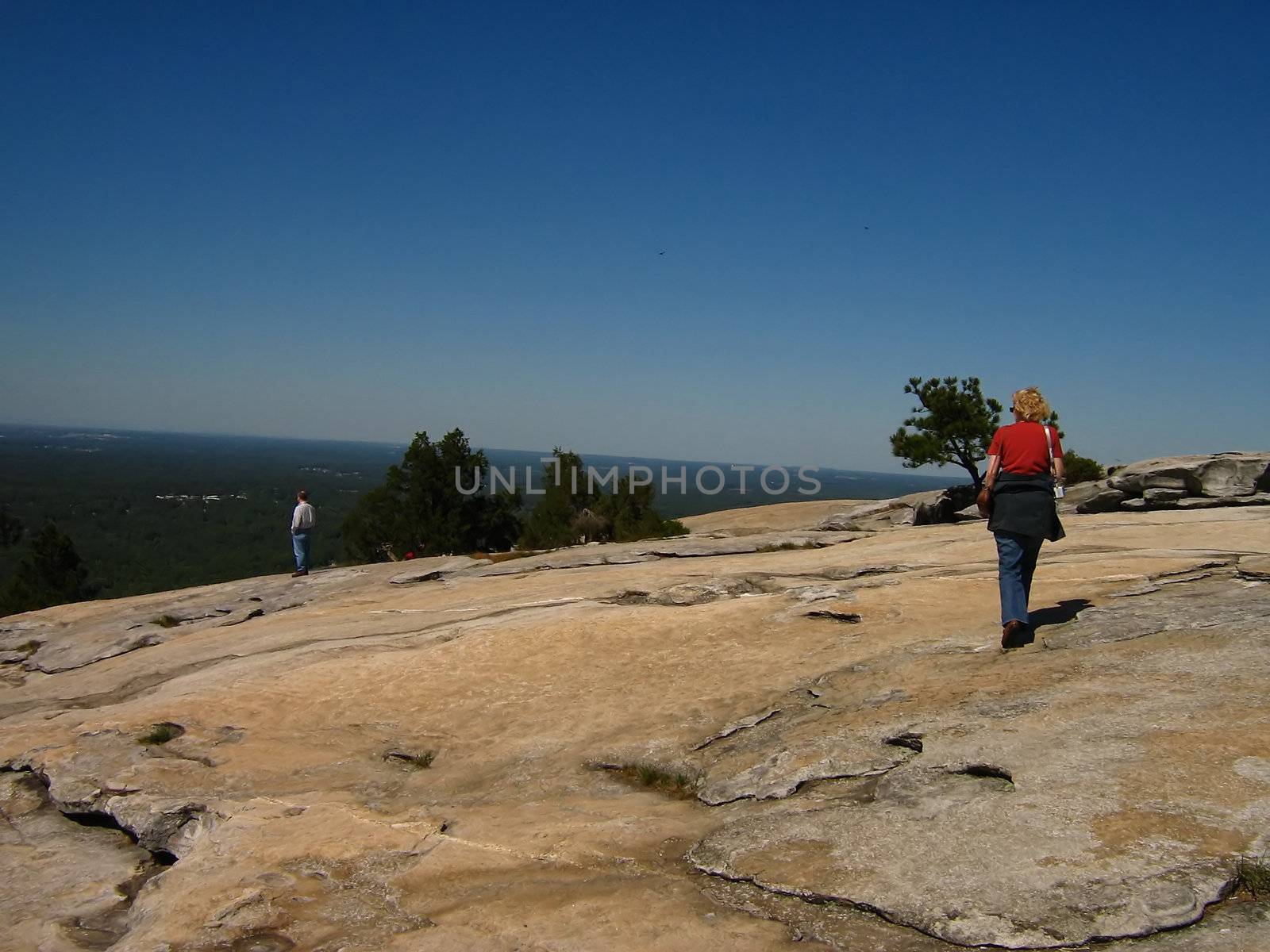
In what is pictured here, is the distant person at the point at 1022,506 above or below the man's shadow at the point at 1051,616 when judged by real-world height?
above

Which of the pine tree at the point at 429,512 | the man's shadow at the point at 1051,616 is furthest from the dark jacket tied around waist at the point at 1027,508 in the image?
the pine tree at the point at 429,512

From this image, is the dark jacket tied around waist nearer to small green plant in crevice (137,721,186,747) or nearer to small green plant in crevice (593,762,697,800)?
small green plant in crevice (593,762,697,800)

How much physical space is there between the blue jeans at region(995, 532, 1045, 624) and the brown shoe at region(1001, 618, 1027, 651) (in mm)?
49

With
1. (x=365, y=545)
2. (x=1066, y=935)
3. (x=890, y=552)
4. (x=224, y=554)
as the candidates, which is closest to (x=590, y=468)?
(x=365, y=545)

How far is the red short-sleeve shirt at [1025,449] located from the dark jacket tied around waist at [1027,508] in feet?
0.31

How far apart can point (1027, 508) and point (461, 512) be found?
39.9m

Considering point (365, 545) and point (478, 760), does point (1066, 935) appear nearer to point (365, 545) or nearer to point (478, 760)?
point (478, 760)

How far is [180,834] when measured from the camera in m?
8.05

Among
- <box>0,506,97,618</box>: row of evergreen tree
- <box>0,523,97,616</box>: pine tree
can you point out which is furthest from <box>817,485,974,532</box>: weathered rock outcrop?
<box>0,523,97,616</box>: pine tree

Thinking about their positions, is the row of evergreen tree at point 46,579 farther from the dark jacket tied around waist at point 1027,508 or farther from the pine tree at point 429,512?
the dark jacket tied around waist at point 1027,508

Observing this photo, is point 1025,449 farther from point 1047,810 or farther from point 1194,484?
point 1194,484

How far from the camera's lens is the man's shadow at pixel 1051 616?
975 cm

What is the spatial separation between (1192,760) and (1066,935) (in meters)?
2.35

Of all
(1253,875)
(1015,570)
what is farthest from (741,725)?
(1253,875)
